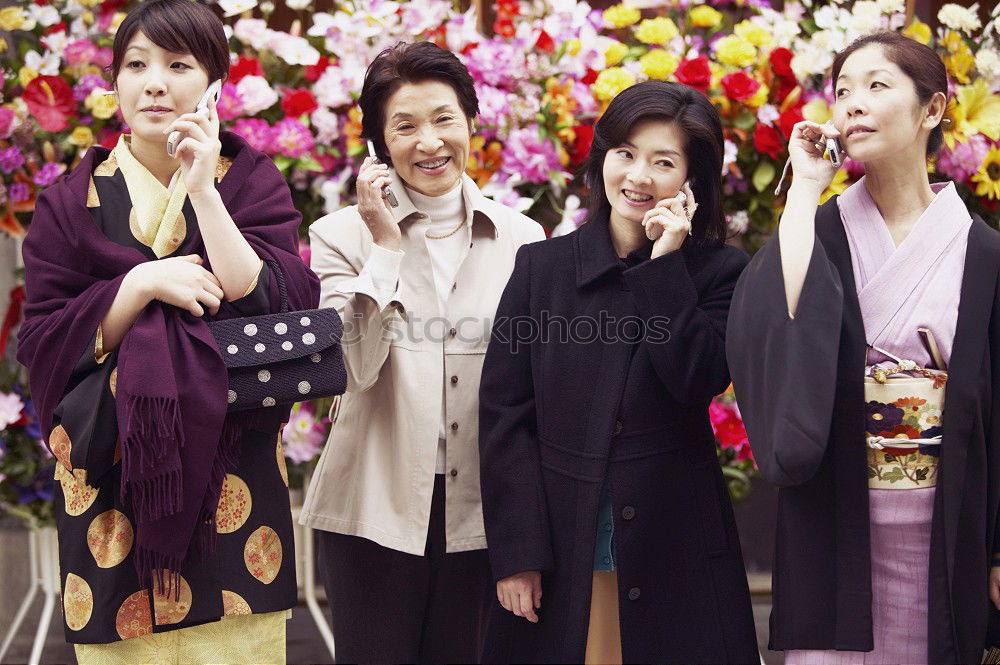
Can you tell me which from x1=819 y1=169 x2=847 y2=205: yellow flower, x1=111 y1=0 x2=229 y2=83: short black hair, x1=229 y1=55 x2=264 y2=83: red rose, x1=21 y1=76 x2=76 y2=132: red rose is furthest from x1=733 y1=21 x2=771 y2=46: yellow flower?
x1=21 y1=76 x2=76 y2=132: red rose

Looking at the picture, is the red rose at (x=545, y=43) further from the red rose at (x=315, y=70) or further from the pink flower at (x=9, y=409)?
the pink flower at (x=9, y=409)

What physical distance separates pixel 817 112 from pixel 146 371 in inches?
91.3

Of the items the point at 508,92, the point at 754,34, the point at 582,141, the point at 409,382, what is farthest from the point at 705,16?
the point at 409,382

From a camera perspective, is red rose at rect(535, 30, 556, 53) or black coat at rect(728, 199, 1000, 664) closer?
black coat at rect(728, 199, 1000, 664)

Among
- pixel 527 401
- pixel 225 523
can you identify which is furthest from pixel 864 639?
pixel 225 523

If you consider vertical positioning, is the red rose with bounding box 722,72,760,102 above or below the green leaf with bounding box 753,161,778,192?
above

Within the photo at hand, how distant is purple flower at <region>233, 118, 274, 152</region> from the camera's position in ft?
11.4

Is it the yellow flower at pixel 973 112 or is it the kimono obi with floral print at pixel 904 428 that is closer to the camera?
the kimono obi with floral print at pixel 904 428

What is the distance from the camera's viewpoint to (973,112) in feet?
11.3

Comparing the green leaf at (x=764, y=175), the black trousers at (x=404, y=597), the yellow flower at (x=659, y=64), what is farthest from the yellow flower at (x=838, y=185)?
the black trousers at (x=404, y=597)

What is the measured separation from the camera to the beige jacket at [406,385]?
2561 mm

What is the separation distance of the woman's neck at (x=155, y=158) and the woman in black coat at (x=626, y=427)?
2.68 ft

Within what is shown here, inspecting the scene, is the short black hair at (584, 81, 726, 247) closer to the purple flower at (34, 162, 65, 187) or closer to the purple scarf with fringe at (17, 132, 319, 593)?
the purple scarf with fringe at (17, 132, 319, 593)

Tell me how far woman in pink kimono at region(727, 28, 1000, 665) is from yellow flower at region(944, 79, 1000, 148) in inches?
47.3
